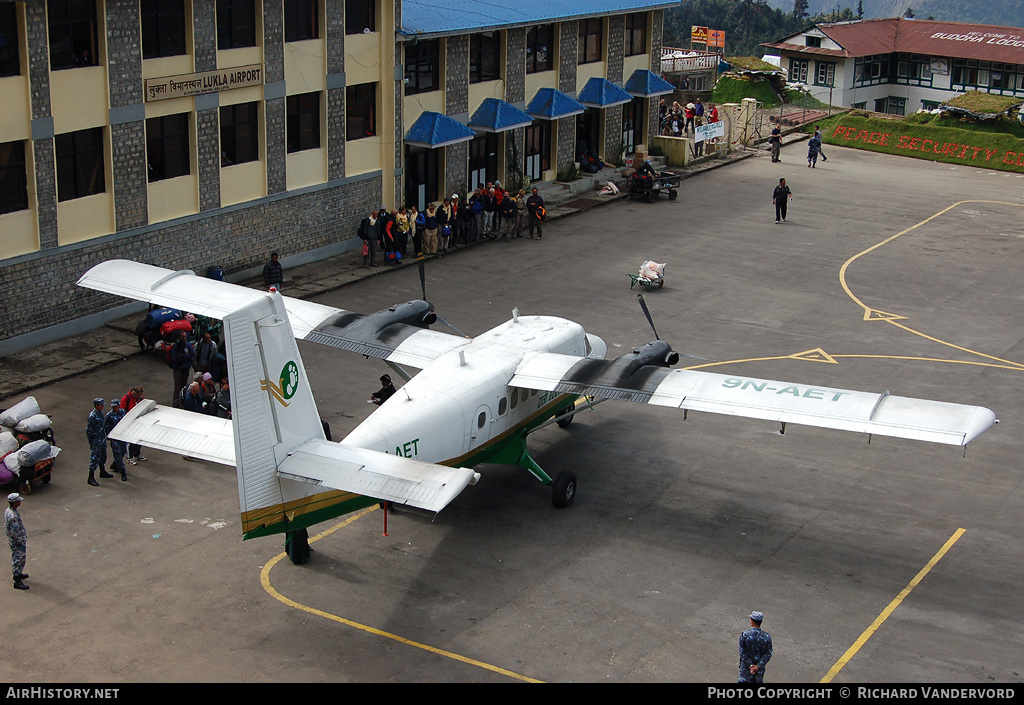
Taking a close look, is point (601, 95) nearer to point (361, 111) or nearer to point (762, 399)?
point (361, 111)

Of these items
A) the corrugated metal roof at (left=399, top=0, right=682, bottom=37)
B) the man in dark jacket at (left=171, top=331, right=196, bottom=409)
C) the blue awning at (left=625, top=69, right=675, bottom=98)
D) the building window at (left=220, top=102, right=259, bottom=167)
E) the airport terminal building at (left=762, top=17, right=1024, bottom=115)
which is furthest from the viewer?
the airport terminal building at (left=762, top=17, right=1024, bottom=115)

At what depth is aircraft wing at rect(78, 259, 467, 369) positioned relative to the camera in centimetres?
2408

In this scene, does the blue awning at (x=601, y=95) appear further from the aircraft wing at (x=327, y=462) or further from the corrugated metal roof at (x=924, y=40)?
the aircraft wing at (x=327, y=462)

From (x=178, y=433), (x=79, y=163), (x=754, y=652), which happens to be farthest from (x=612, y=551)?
(x=79, y=163)

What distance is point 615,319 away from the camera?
39.0 meters

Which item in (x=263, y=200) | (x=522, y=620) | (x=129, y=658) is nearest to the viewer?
(x=129, y=658)

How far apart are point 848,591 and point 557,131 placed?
37.2 meters

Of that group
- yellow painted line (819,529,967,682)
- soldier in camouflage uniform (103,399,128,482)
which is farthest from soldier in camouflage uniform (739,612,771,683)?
soldier in camouflage uniform (103,399,128,482)

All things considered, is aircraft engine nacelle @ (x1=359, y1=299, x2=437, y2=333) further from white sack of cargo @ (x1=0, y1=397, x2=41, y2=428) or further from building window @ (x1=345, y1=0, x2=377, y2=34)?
building window @ (x1=345, y1=0, x2=377, y2=34)

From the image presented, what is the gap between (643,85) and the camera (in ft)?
201

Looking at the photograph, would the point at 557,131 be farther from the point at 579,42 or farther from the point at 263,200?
the point at 263,200

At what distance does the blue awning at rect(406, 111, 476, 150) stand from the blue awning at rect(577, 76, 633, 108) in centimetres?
1158

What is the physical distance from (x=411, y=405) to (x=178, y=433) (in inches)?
190

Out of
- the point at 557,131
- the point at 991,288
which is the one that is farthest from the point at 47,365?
the point at 991,288
